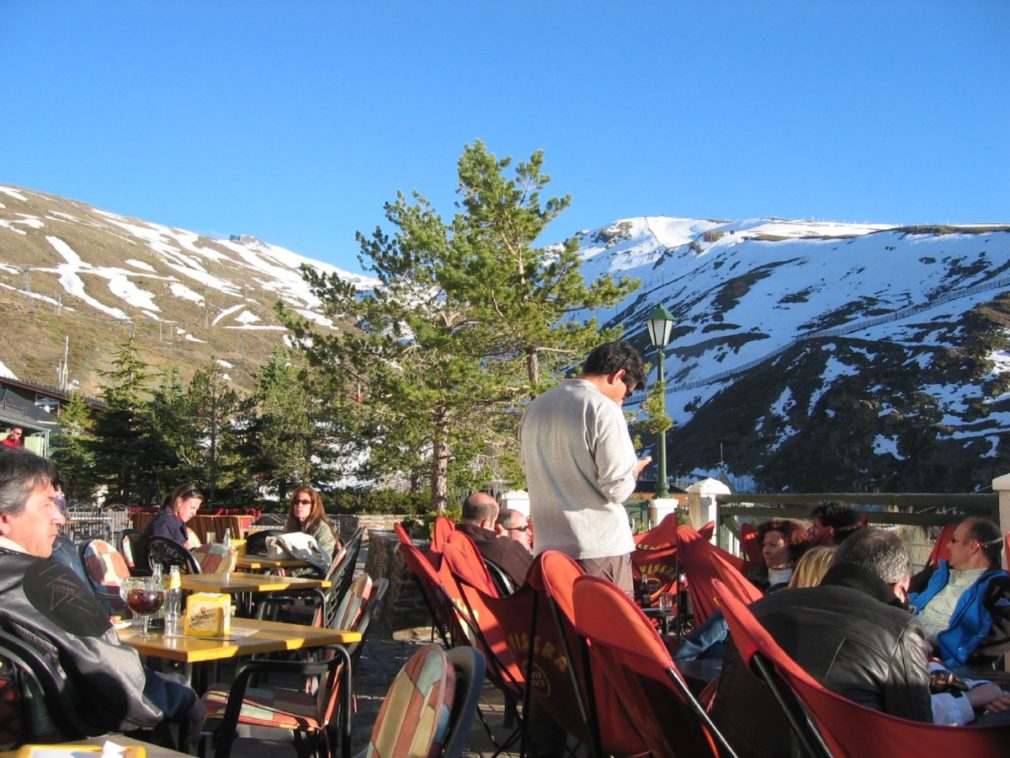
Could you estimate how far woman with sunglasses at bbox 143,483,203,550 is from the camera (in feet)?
21.5

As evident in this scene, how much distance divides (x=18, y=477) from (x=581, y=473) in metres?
1.96

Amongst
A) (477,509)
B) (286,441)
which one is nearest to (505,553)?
(477,509)

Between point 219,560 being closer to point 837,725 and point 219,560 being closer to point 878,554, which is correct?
point 878,554

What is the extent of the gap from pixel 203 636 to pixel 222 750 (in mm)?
527

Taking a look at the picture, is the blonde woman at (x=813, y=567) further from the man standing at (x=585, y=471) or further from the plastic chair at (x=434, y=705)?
the plastic chair at (x=434, y=705)

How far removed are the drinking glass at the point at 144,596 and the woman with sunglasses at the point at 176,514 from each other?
10.9 feet

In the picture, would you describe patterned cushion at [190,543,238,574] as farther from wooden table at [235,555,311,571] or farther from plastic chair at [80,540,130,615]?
plastic chair at [80,540,130,615]

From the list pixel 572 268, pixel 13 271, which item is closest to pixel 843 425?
pixel 572 268

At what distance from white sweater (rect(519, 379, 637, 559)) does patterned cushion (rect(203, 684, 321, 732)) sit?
1044 millimetres

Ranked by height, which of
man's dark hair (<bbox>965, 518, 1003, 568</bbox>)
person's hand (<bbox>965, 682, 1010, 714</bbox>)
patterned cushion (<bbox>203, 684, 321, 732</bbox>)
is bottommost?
patterned cushion (<bbox>203, 684, 321, 732</bbox>)

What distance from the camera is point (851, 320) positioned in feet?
354

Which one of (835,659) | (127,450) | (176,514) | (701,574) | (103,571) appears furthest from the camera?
(127,450)

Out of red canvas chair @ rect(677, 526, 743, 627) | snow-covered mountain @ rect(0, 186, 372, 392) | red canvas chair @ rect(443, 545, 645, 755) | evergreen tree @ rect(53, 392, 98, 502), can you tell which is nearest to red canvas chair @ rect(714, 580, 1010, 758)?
red canvas chair @ rect(443, 545, 645, 755)

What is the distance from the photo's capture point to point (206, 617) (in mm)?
3430
